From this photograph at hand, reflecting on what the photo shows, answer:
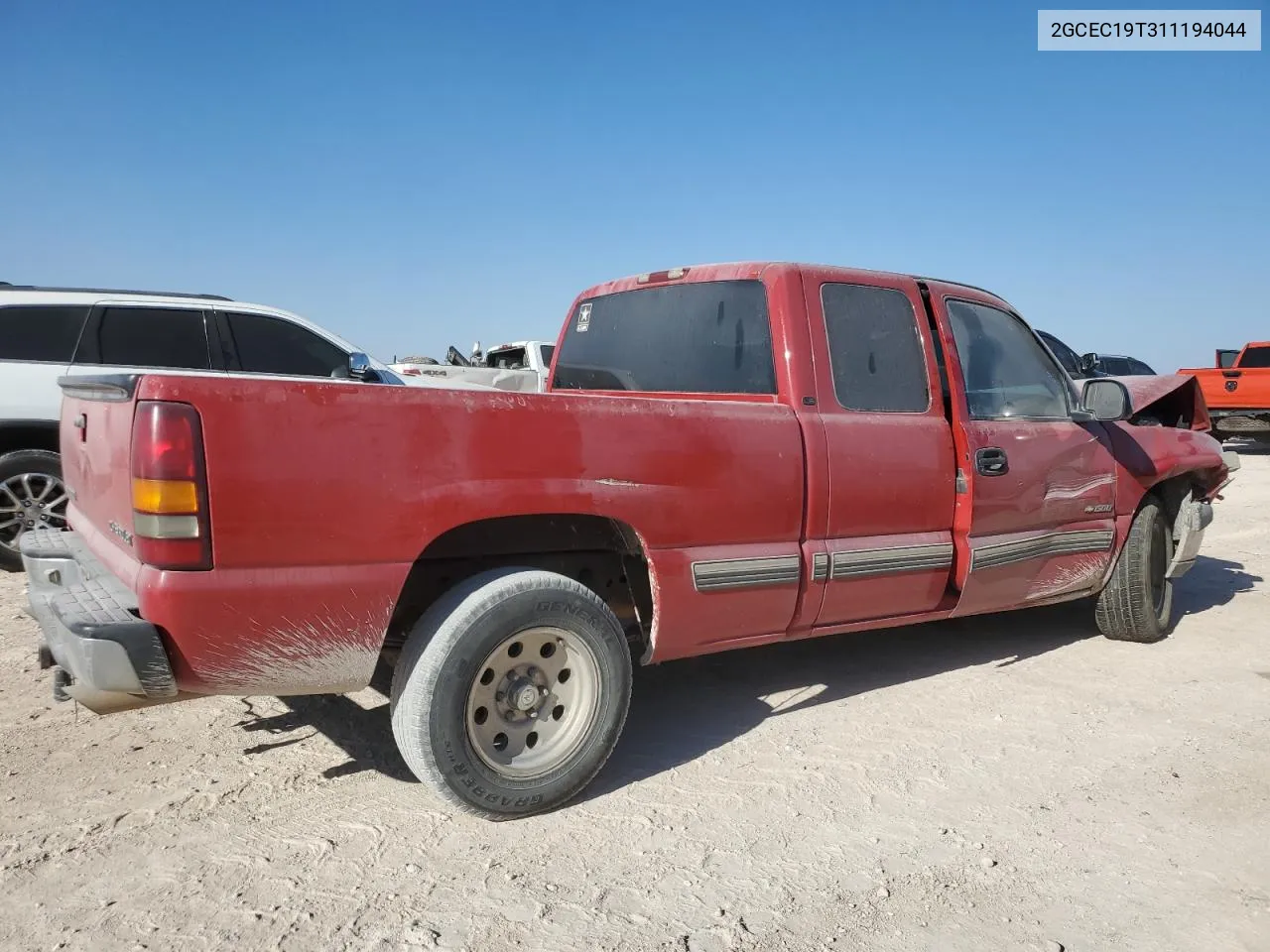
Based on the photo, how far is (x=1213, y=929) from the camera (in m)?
2.40

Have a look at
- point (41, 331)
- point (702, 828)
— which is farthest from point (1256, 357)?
point (41, 331)

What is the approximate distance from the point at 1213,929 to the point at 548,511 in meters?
2.11

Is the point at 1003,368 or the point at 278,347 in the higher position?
Result: the point at 278,347

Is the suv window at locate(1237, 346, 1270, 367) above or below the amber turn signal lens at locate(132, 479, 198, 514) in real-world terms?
above

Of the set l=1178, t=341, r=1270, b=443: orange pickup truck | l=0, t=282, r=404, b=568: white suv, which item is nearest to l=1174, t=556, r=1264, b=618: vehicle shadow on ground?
l=0, t=282, r=404, b=568: white suv

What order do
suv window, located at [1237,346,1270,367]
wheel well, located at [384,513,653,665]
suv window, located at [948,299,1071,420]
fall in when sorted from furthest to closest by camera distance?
suv window, located at [1237,346,1270,367] < suv window, located at [948,299,1071,420] < wheel well, located at [384,513,653,665]

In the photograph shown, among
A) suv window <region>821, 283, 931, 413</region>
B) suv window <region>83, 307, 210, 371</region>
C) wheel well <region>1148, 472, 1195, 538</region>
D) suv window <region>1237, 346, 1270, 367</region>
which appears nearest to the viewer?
suv window <region>821, 283, 931, 413</region>

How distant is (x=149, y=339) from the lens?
645 centimetres

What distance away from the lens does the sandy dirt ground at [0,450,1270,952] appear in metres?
2.36

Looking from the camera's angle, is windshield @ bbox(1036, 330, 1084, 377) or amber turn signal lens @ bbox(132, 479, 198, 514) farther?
windshield @ bbox(1036, 330, 1084, 377)

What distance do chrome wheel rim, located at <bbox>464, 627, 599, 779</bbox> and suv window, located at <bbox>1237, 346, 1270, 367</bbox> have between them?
1850cm

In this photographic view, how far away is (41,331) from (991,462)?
19.9ft

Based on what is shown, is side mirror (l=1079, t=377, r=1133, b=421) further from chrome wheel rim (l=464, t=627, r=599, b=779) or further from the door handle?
chrome wheel rim (l=464, t=627, r=599, b=779)

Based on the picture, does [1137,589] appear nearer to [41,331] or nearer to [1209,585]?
[1209,585]
